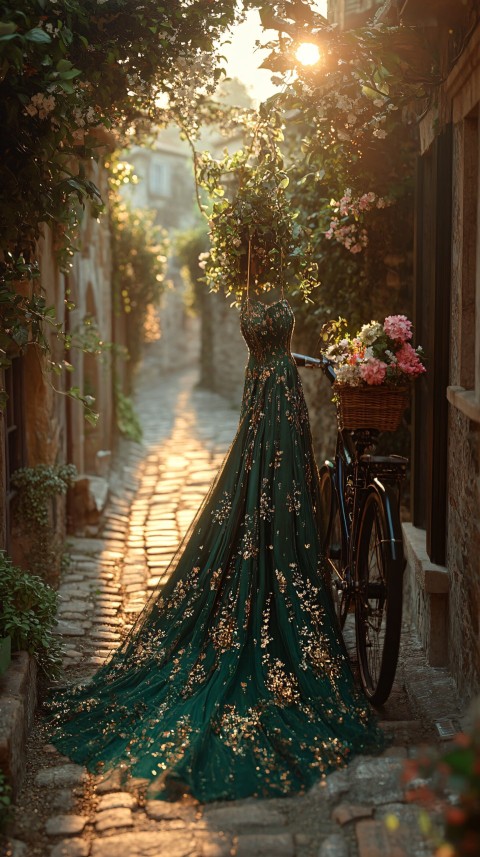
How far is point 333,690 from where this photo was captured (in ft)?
14.7

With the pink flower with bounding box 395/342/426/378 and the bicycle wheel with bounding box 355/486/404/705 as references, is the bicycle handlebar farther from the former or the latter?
the bicycle wheel with bounding box 355/486/404/705

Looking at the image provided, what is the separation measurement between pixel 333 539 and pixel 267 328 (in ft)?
4.39

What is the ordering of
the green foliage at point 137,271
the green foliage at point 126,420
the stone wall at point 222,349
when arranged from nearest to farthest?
the green foliage at point 126,420
the green foliage at point 137,271
the stone wall at point 222,349

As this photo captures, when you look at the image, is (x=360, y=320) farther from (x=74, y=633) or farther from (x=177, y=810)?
(x=177, y=810)

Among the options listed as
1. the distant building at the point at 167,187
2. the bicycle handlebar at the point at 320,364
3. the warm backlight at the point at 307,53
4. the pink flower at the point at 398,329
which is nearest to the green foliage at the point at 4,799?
the pink flower at the point at 398,329

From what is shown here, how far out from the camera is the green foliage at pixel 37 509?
22.6 feet

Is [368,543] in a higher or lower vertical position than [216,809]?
higher

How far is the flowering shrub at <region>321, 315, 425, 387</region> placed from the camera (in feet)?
15.6

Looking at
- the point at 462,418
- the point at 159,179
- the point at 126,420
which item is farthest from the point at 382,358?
the point at 159,179

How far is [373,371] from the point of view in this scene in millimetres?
4738

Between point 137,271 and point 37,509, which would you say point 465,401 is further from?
point 137,271

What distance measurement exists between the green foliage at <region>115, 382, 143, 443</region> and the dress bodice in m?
8.74

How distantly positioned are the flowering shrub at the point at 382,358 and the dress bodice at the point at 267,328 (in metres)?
0.63

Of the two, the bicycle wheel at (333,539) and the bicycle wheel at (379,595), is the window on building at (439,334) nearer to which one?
the bicycle wheel at (379,595)
